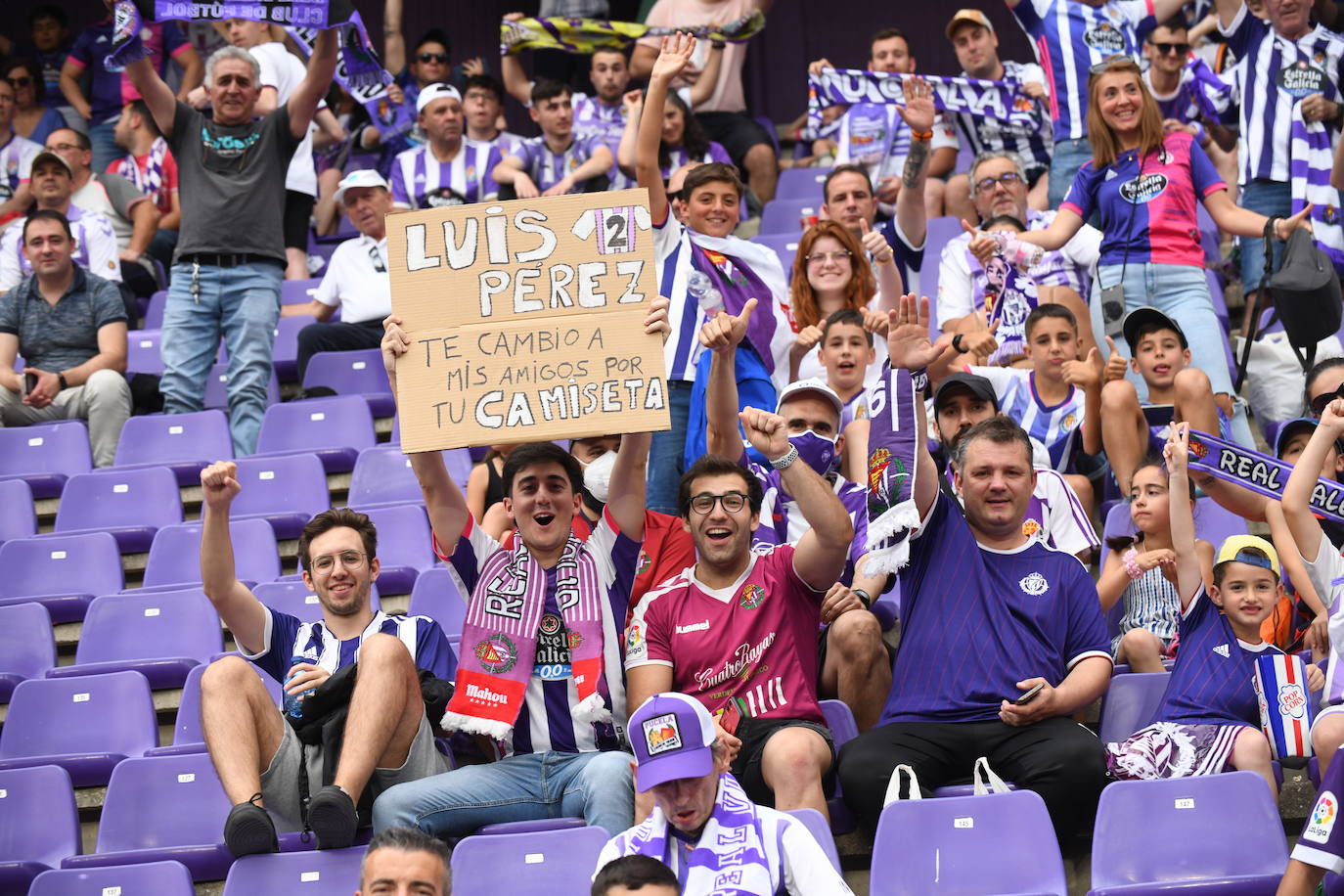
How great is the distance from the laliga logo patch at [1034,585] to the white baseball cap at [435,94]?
533 cm

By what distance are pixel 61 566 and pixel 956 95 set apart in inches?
183

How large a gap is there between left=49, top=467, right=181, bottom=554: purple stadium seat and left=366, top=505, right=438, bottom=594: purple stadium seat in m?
1.00

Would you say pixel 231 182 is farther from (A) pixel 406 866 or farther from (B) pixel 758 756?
(A) pixel 406 866

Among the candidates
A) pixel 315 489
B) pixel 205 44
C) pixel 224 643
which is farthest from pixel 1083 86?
pixel 205 44

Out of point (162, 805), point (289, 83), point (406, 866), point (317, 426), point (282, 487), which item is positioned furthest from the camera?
point (289, 83)

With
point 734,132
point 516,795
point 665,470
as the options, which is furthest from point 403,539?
point 734,132

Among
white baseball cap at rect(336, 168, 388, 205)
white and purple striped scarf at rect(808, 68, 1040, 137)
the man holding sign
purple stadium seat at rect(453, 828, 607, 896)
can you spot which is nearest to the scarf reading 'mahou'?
the man holding sign

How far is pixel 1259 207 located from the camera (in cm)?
755

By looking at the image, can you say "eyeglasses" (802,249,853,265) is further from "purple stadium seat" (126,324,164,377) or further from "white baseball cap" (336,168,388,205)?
"purple stadium seat" (126,324,164,377)

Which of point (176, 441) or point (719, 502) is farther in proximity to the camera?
point (176, 441)

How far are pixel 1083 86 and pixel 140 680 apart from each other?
5.07 meters

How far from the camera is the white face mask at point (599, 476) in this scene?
17.6ft

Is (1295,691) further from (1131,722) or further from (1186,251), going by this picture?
(1186,251)

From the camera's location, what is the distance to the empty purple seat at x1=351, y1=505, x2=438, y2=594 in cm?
611
